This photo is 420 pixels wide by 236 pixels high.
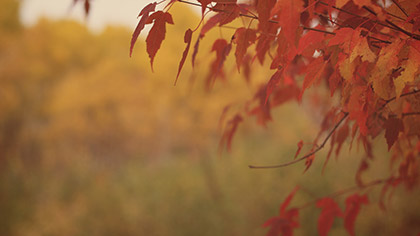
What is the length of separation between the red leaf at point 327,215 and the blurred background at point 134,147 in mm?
268

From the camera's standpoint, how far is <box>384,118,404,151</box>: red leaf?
0.74 meters

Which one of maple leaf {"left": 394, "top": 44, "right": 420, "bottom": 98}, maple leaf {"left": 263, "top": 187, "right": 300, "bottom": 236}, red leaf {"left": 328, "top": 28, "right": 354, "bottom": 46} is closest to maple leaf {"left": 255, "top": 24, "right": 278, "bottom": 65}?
red leaf {"left": 328, "top": 28, "right": 354, "bottom": 46}

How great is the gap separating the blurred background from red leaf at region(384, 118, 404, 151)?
502 millimetres

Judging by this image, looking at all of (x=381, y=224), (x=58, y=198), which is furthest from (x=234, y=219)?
(x=58, y=198)

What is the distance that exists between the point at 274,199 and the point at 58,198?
3.92 metres

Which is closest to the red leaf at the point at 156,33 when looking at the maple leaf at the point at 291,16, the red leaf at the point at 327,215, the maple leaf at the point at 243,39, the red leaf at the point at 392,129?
the maple leaf at the point at 243,39

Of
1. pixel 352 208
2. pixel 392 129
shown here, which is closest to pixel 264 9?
pixel 392 129

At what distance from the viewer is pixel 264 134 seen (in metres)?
13.6

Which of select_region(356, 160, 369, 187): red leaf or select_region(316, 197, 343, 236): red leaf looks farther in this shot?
select_region(356, 160, 369, 187): red leaf

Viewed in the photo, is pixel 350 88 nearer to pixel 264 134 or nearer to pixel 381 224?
pixel 381 224

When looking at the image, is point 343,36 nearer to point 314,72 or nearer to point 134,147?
point 314,72

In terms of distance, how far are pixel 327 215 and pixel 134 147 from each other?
16.1 m

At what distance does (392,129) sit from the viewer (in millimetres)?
750

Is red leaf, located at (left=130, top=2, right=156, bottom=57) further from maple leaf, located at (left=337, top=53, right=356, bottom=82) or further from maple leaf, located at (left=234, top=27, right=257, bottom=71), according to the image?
maple leaf, located at (left=337, top=53, right=356, bottom=82)
